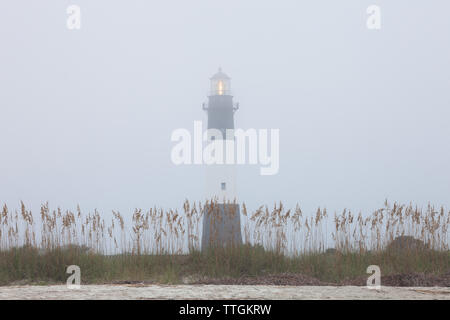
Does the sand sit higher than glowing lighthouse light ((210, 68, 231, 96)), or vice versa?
Answer: glowing lighthouse light ((210, 68, 231, 96))

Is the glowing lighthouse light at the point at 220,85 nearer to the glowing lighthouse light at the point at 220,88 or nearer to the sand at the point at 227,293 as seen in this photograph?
the glowing lighthouse light at the point at 220,88

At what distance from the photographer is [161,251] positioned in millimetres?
7891

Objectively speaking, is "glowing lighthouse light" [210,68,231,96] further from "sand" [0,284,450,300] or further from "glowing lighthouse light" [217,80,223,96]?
"sand" [0,284,450,300]

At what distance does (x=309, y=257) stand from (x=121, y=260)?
2795 mm

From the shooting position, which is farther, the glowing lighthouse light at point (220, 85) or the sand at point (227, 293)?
the glowing lighthouse light at point (220, 85)

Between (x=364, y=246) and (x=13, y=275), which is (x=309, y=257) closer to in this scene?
(x=364, y=246)

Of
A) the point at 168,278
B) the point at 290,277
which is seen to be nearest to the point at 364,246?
the point at 290,277

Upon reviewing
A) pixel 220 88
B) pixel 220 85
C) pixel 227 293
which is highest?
pixel 220 85

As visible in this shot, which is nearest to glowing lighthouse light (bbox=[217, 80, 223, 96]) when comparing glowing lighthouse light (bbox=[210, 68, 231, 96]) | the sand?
glowing lighthouse light (bbox=[210, 68, 231, 96])

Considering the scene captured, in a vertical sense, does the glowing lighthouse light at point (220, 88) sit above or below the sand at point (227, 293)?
above

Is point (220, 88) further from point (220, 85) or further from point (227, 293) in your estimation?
point (227, 293)

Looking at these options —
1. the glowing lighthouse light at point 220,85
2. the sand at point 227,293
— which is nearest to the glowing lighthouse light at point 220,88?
the glowing lighthouse light at point 220,85

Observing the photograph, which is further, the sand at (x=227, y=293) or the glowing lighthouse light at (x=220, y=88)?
the glowing lighthouse light at (x=220, y=88)

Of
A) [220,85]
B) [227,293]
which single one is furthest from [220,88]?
[227,293]
